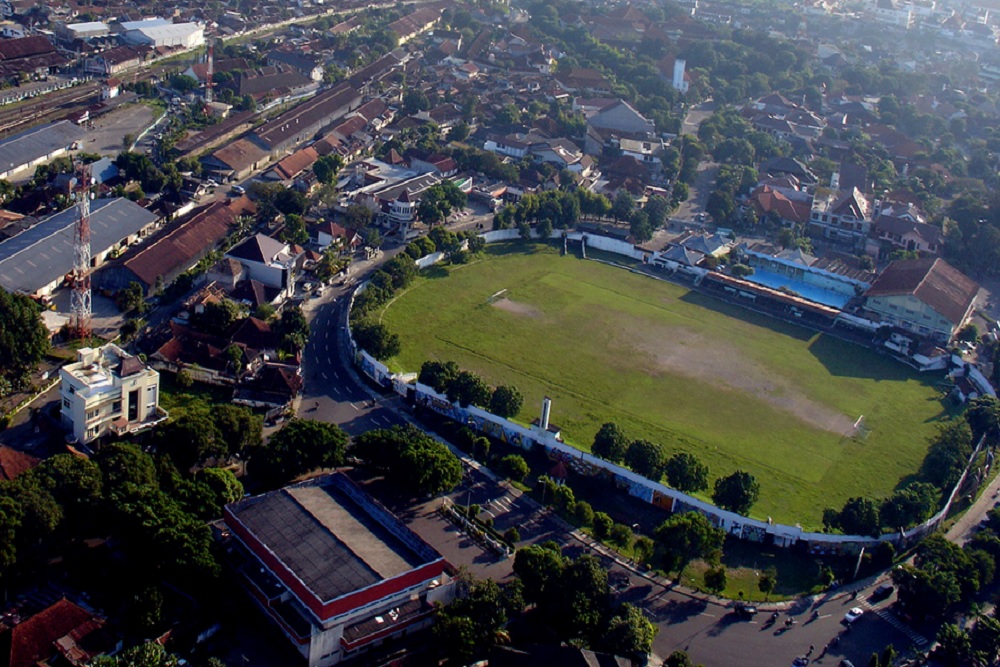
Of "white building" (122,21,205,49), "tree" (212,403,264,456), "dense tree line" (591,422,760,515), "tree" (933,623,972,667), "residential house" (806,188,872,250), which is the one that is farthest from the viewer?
"white building" (122,21,205,49)

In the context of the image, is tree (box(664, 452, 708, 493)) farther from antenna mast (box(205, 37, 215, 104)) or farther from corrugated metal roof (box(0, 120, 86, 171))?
antenna mast (box(205, 37, 215, 104))

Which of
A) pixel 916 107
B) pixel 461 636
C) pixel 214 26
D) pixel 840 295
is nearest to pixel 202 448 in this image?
pixel 461 636

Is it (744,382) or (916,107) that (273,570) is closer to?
(744,382)

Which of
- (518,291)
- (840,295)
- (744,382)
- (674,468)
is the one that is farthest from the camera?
(840,295)

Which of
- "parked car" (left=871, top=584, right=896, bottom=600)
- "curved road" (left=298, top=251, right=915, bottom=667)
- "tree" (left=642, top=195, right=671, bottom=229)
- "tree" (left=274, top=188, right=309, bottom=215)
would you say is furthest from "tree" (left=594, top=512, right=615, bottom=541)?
"tree" (left=642, top=195, right=671, bottom=229)

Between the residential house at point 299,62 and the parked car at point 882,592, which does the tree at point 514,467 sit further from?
the residential house at point 299,62

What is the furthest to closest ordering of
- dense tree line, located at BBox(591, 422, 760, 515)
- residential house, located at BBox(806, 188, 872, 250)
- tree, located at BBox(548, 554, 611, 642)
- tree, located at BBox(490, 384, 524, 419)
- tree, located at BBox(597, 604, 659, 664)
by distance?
residential house, located at BBox(806, 188, 872, 250), tree, located at BBox(490, 384, 524, 419), dense tree line, located at BBox(591, 422, 760, 515), tree, located at BBox(548, 554, 611, 642), tree, located at BBox(597, 604, 659, 664)
